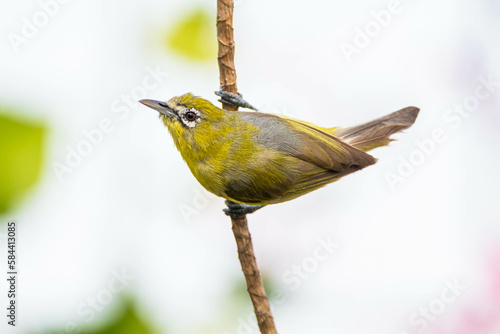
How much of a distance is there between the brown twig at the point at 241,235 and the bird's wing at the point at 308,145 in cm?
23

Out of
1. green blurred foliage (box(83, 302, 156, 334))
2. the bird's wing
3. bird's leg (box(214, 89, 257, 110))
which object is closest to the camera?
green blurred foliage (box(83, 302, 156, 334))

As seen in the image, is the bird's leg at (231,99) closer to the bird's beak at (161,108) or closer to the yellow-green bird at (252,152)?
the yellow-green bird at (252,152)

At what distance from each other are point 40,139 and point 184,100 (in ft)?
1.68

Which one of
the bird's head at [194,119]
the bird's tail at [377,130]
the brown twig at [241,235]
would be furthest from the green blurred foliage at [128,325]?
the bird's tail at [377,130]

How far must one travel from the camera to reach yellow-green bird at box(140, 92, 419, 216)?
169 centimetres

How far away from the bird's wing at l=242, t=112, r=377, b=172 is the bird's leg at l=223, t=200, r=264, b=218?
0.78ft

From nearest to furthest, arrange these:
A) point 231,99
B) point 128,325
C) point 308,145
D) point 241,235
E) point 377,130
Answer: point 128,325, point 241,235, point 231,99, point 308,145, point 377,130

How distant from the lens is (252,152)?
1722mm

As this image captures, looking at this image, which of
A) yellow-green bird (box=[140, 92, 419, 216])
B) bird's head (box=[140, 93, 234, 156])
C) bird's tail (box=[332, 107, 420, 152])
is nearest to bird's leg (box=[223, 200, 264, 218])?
yellow-green bird (box=[140, 92, 419, 216])

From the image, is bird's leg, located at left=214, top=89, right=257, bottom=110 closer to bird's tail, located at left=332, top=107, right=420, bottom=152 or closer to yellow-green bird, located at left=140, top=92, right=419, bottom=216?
yellow-green bird, located at left=140, top=92, right=419, bottom=216

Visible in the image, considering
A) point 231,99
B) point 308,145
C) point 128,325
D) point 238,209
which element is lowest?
point 128,325

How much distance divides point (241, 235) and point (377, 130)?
2.33ft

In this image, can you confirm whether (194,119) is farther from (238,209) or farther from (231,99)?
(238,209)

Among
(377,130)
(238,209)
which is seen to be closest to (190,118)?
(238,209)
